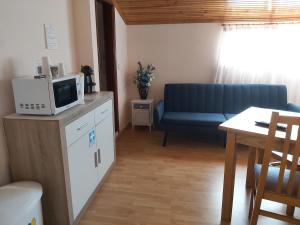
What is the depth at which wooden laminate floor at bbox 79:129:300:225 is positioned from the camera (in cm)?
209

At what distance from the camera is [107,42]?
12.2ft

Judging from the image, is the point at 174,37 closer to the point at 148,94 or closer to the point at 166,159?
the point at 148,94

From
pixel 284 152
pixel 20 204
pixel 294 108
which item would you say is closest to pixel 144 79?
pixel 294 108

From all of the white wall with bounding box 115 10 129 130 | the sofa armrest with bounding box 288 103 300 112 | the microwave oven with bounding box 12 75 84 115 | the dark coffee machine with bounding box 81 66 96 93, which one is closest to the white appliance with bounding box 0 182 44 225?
the microwave oven with bounding box 12 75 84 115

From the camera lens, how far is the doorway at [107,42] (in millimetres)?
3615

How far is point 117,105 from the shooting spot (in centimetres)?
392

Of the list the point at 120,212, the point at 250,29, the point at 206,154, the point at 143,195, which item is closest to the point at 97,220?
the point at 120,212

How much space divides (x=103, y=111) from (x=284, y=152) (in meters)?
1.66

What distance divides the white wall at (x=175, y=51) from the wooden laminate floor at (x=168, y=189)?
1.28 meters

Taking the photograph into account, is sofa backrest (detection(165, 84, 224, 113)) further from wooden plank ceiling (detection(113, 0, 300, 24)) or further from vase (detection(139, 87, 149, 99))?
wooden plank ceiling (detection(113, 0, 300, 24))

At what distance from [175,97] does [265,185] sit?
246 cm

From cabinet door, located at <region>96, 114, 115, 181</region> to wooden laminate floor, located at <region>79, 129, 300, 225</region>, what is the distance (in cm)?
18

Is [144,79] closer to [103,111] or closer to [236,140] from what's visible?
[103,111]

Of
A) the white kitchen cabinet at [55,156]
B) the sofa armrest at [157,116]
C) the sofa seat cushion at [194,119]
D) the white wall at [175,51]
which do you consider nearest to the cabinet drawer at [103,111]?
the white kitchen cabinet at [55,156]
